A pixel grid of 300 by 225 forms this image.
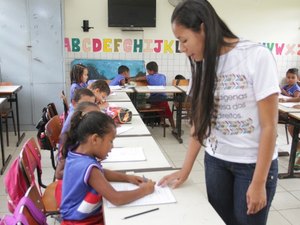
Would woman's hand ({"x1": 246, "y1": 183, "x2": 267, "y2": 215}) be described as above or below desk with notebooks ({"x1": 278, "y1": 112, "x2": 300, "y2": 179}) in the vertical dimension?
above

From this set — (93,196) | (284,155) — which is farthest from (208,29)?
(284,155)

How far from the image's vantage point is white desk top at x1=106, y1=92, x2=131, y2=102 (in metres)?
3.98

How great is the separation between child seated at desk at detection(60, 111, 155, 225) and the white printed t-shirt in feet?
1.36

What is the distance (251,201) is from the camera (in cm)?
116

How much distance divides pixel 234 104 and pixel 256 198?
13.5 inches

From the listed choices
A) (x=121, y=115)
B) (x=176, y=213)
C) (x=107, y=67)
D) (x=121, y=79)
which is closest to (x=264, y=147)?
(x=176, y=213)

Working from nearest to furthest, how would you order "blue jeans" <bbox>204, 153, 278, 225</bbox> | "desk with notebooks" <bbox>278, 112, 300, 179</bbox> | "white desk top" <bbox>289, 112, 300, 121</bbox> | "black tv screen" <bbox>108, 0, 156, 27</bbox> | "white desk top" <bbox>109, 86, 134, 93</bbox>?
"blue jeans" <bbox>204, 153, 278, 225</bbox> → "white desk top" <bbox>289, 112, 300, 121</bbox> → "desk with notebooks" <bbox>278, 112, 300, 179</bbox> → "white desk top" <bbox>109, 86, 134, 93</bbox> → "black tv screen" <bbox>108, 0, 156, 27</bbox>

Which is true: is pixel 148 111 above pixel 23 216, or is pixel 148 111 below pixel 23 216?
below

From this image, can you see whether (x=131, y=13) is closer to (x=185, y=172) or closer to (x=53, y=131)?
(x=53, y=131)

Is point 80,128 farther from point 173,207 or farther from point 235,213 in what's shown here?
point 235,213

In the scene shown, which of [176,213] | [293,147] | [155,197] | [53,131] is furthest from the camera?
[293,147]

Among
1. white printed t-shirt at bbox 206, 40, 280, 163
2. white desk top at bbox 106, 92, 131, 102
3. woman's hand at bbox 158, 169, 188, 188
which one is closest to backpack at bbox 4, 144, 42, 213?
woman's hand at bbox 158, 169, 188, 188

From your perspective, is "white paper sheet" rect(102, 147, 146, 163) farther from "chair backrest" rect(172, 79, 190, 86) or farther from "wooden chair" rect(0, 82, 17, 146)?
"chair backrest" rect(172, 79, 190, 86)

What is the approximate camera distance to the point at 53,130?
255cm
